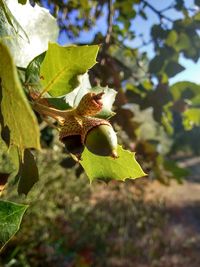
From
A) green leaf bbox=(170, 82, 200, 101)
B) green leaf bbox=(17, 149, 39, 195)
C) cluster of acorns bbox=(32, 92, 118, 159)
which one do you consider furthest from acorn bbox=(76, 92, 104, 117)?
green leaf bbox=(170, 82, 200, 101)

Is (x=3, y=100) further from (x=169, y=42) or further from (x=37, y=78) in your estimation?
(x=169, y=42)

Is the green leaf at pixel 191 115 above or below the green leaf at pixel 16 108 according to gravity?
below

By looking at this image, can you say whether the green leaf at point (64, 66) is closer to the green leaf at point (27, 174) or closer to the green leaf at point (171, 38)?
the green leaf at point (27, 174)

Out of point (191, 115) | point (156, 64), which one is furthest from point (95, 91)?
point (191, 115)

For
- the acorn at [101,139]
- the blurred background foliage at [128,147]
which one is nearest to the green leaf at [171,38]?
the blurred background foliage at [128,147]

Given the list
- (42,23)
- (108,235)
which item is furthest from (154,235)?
(42,23)

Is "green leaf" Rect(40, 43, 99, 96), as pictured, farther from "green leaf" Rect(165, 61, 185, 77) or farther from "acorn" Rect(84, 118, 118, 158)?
"green leaf" Rect(165, 61, 185, 77)
